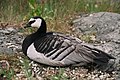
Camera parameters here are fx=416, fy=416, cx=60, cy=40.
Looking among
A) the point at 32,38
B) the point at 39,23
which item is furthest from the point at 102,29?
the point at 32,38

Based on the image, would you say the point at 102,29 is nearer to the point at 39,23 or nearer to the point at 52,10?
the point at 52,10

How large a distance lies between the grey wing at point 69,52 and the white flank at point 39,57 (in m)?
0.05

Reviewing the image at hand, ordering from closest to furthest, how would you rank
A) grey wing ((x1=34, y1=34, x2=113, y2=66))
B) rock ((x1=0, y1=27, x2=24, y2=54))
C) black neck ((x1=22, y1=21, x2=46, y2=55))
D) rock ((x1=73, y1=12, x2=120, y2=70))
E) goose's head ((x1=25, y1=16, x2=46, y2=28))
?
grey wing ((x1=34, y1=34, x2=113, y2=66)), black neck ((x1=22, y1=21, x2=46, y2=55)), goose's head ((x1=25, y1=16, x2=46, y2=28)), rock ((x1=0, y1=27, x2=24, y2=54)), rock ((x1=73, y1=12, x2=120, y2=70))

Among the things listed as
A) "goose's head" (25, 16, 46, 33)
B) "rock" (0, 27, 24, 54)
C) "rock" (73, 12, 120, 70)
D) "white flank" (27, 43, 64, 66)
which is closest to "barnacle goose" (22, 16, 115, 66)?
"white flank" (27, 43, 64, 66)

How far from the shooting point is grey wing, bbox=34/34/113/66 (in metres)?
6.38

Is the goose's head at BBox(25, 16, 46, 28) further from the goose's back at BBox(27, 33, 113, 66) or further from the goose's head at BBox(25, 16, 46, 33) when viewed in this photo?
the goose's back at BBox(27, 33, 113, 66)

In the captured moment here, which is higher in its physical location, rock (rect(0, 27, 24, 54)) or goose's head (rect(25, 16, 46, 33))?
goose's head (rect(25, 16, 46, 33))

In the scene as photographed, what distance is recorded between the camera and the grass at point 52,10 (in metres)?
8.80

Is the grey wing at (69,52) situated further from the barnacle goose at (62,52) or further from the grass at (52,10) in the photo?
the grass at (52,10)

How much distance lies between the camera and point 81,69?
6.61 meters

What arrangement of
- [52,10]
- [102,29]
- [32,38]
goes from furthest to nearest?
[52,10]
[102,29]
[32,38]

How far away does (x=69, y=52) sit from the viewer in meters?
6.47

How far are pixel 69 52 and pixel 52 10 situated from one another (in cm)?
342

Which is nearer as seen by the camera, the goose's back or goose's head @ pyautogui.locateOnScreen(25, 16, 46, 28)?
the goose's back
